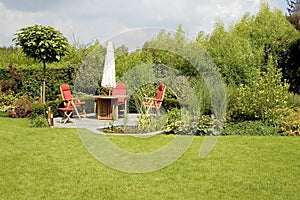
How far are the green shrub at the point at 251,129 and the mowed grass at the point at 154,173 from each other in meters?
0.79

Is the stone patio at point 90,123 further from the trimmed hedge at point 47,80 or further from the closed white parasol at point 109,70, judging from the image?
the trimmed hedge at point 47,80

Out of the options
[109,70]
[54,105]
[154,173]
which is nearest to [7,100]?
[54,105]

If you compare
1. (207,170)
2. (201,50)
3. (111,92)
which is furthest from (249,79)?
(207,170)

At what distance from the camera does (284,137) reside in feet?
25.8

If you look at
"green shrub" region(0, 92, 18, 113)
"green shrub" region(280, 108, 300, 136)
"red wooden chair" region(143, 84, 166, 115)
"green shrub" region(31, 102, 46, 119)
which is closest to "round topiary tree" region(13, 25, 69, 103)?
"green shrub" region(31, 102, 46, 119)

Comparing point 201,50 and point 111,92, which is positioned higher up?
point 201,50

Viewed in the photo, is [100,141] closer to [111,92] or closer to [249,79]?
[111,92]

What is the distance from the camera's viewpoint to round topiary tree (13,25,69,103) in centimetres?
1118

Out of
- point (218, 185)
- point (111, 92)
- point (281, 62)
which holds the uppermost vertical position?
point (281, 62)

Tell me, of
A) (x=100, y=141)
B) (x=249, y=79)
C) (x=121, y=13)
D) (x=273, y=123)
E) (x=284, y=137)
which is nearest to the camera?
(x=100, y=141)

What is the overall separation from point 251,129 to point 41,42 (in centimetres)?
633

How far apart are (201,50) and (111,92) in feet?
12.9

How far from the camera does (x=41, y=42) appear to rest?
434 inches

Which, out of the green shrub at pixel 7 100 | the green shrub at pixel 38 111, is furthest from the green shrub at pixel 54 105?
the green shrub at pixel 7 100
